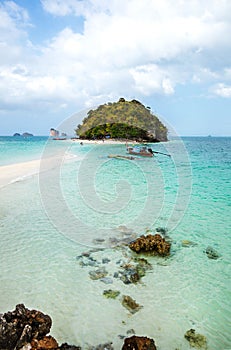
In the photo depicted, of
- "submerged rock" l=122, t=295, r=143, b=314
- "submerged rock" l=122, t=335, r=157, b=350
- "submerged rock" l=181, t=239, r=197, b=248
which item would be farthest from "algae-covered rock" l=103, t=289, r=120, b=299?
"submerged rock" l=181, t=239, r=197, b=248

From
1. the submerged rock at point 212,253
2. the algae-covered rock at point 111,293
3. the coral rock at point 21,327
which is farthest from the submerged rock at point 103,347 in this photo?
the submerged rock at point 212,253

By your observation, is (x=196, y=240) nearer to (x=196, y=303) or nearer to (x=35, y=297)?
(x=196, y=303)

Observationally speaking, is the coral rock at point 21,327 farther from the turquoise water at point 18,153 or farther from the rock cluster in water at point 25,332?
the turquoise water at point 18,153

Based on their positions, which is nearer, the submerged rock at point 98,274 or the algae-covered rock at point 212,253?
the submerged rock at point 98,274

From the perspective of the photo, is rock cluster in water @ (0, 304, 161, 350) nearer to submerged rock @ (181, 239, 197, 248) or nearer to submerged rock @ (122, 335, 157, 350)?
submerged rock @ (122, 335, 157, 350)

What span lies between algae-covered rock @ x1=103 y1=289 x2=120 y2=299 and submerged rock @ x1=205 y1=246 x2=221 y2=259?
3.12m

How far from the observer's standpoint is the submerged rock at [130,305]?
5.09 meters

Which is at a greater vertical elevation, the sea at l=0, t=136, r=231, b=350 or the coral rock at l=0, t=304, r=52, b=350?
the coral rock at l=0, t=304, r=52, b=350

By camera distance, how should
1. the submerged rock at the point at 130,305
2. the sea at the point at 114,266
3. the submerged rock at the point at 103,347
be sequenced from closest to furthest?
the submerged rock at the point at 103,347, the sea at the point at 114,266, the submerged rock at the point at 130,305

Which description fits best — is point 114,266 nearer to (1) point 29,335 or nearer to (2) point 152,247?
(2) point 152,247

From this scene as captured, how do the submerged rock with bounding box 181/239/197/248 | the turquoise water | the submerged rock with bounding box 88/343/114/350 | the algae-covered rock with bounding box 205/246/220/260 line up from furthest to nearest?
the turquoise water, the submerged rock with bounding box 181/239/197/248, the algae-covered rock with bounding box 205/246/220/260, the submerged rock with bounding box 88/343/114/350

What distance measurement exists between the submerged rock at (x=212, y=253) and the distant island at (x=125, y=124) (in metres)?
26.4

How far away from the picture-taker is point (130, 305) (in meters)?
5.21

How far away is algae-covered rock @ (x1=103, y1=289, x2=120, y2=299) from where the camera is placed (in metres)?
5.51
